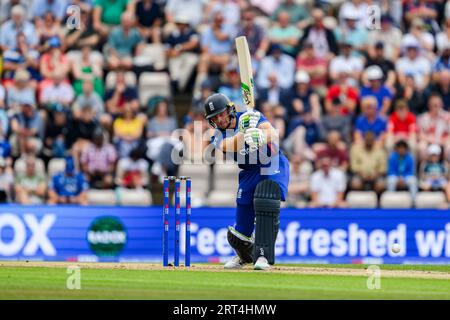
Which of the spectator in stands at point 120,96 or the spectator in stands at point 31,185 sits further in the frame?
the spectator in stands at point 120,96

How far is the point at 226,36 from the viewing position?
2333 cm

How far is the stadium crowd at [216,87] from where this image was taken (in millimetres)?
21516

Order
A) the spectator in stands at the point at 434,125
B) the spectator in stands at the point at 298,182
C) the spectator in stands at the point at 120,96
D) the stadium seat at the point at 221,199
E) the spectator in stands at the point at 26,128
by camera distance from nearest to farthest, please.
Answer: the stadium seat at the point at 221,199 → the spectator in stands at the point at 298,182 → the spectator in stands at the point at 26,128 → the spectator in stands at the point at 434,125 → the spectator in stands at the point at 120,96

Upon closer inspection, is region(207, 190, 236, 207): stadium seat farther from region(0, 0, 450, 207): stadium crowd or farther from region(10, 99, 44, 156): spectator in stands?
region(10, 99, 44, 156): spectator in stands

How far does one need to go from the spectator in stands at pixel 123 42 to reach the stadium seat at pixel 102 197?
309 cm

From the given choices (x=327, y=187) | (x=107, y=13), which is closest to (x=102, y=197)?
(x=327, y=187)

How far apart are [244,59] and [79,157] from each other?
286 inches

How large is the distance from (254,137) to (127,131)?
8178 millimetres

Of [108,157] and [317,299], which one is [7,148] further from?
[317,299]

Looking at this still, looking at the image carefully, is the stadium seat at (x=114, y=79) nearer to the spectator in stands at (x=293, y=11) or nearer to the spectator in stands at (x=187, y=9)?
the spectator in stands at (x=187, y=9)

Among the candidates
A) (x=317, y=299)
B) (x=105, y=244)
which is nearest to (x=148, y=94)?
(x=105, y=244)

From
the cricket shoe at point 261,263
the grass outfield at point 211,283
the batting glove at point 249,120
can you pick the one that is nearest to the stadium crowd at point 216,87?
the grass outfield at point 211,283

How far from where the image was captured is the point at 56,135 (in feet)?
72.5

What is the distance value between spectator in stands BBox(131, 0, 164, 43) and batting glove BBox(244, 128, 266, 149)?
9.61m
